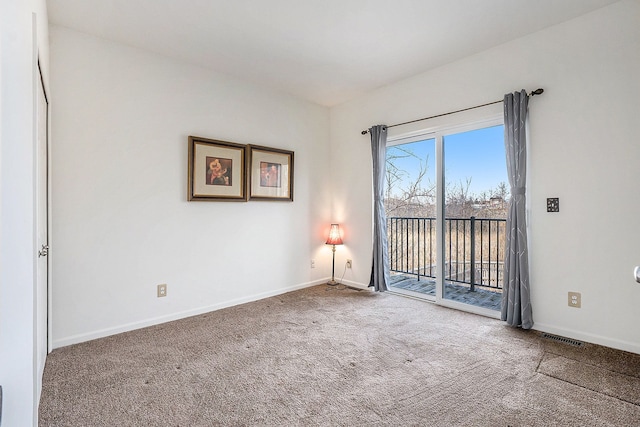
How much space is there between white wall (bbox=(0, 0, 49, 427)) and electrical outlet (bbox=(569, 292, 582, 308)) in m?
3.46

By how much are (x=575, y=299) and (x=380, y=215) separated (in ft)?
6.70

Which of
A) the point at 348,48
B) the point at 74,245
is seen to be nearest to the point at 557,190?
the point at 348,48

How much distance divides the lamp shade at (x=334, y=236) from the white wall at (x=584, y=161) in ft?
7.52

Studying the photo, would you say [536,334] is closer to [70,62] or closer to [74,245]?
[74,245]

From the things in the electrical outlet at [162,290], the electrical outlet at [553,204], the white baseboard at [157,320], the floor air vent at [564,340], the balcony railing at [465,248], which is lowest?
the floor air vent at [564,340]

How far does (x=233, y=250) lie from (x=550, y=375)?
119 inches

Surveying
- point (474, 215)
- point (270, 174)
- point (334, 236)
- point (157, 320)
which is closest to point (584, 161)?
point (474, 215)

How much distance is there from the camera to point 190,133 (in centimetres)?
331

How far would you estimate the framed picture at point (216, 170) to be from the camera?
3299 mm

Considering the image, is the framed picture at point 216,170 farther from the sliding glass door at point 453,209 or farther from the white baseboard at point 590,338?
the white baseboard at point 590,338

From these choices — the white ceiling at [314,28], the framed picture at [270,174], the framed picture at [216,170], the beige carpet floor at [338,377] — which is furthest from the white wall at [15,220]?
the framed picture at [270,174]

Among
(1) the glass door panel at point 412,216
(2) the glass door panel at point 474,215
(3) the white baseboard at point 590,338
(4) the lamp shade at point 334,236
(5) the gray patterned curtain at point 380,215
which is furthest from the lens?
(4) the lamp shade at point 334,236

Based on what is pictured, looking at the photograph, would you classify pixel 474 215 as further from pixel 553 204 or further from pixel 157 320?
pixel 157 320

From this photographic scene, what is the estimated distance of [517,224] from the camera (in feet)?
9.38
